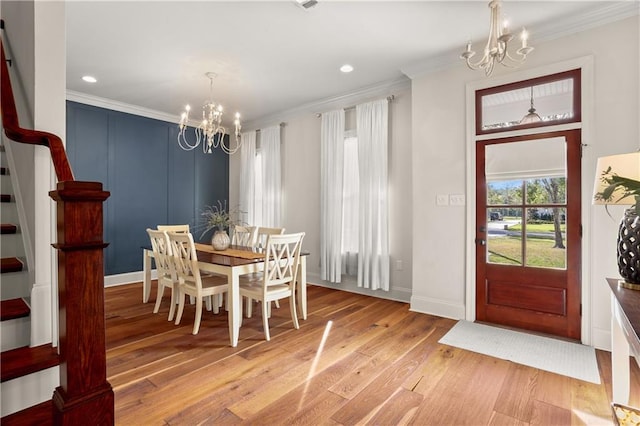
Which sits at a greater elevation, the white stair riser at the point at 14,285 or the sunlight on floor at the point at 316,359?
the white stair riser at the point at 14,285

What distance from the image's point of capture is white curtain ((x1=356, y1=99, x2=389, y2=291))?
4.25 metres

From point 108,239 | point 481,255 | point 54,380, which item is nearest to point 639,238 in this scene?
point 481,255

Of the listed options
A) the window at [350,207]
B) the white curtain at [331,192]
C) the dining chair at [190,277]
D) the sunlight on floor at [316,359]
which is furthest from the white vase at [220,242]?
the window at [350,207]

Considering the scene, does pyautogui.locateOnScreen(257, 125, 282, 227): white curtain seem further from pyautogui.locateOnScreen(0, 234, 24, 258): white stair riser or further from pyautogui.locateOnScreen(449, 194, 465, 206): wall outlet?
pyautogui.locateOnScreen(0, 234, 24, 258): white stair riser

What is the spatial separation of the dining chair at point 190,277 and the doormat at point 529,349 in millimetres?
2214

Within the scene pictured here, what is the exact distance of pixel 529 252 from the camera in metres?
3.09

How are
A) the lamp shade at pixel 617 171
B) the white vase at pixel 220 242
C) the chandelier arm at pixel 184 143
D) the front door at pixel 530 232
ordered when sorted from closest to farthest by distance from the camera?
the lamp shade at pixel 617 171
the front door at pixel 530 232
the white vase at pixel 220 242
the chandelier arm at pixel 184 143

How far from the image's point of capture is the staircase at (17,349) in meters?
1.31

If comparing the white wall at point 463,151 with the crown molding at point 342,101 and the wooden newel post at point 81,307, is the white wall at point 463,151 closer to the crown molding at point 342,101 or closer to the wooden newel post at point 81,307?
the crown molding at point 342,101

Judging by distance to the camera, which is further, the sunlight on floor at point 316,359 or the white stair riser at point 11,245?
the sunlight on floor at point 316,359

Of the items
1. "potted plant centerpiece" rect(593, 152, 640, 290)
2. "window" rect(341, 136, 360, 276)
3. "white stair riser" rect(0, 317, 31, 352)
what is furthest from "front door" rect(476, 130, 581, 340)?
"white stair riser" rect(0, 317, 31, 352)

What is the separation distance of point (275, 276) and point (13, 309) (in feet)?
6.16

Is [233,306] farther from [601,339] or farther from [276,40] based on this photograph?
[601,339]

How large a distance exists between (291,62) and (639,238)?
11.0 ft
